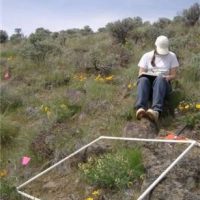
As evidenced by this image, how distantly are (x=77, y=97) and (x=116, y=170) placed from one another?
3.00m

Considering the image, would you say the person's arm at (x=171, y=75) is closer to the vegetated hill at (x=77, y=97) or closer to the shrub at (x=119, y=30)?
the vegetated hill at (x=77, y=97)

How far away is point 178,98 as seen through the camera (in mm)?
6898

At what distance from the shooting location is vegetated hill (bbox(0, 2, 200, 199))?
6449mm

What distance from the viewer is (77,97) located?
8.16 meters

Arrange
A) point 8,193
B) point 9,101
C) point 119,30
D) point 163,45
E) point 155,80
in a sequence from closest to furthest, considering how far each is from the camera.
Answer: point 8,193 < point 155,80 < point 163,45 < point 9,101 < point 119,30

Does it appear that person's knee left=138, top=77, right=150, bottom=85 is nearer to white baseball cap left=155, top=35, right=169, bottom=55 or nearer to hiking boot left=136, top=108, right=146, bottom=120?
hiking boot left=136, top=108, right=146, bottom=120

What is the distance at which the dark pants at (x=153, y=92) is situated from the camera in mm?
6469

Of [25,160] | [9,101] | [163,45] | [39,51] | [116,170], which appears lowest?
[25,160]

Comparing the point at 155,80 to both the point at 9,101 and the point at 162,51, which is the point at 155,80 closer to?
the point at 162,51

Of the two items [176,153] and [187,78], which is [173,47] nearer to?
[187,78]

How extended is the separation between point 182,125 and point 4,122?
9.01 feet

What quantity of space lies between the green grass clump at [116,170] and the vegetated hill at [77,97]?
0.09 m

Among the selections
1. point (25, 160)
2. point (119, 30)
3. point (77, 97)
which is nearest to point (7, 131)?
point (25, 160)

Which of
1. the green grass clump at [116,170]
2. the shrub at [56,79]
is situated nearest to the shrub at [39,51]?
the shrub at [56,79]
